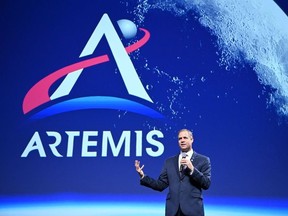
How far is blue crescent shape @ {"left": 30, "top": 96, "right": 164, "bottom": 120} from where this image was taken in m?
4.22

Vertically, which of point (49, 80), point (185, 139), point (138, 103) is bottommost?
point (185, 139)

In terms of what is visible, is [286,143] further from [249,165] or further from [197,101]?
[197,101]

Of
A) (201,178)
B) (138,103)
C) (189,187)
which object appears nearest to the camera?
(201,178)

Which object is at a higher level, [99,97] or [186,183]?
[99,97]

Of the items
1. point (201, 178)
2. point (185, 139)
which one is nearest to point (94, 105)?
point (185, 139)

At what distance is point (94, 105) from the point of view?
4277mm

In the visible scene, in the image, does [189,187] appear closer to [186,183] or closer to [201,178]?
[186,183]

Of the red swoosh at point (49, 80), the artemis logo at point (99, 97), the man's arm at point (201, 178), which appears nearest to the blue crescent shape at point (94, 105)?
the artemis logo at point (99, 97)

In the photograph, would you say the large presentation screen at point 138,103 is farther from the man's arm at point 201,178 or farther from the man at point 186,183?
the man's arm at point 201,178

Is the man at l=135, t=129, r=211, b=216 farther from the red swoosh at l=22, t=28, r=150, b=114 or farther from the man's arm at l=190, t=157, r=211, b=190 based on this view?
the red swoosh at l=22, t=28, r=150, b=114

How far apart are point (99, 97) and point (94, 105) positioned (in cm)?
10

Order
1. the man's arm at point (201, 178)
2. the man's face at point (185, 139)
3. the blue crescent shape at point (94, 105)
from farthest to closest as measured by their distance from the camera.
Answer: the blue crescent shape at point (94, 105), the man's face at point (185, 139), the man's arm at point (201, 178)

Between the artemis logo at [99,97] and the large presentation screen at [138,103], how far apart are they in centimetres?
1

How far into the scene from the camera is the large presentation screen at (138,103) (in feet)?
13.1
